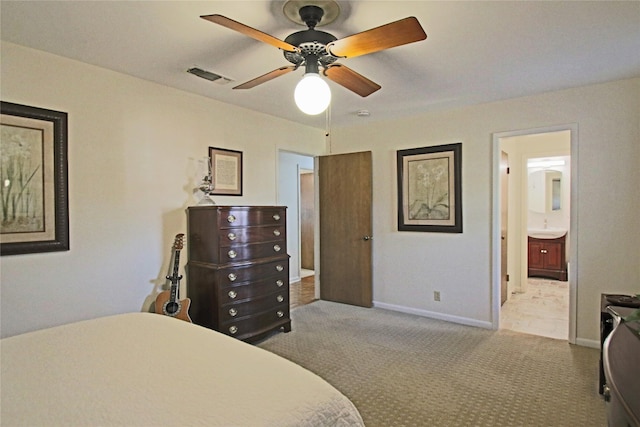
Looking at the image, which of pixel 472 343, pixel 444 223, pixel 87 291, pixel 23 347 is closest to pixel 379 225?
pixel 444 223

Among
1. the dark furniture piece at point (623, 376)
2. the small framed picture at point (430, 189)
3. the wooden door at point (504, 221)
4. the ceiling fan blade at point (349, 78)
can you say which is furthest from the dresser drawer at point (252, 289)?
the wooden door at point (504, 221)

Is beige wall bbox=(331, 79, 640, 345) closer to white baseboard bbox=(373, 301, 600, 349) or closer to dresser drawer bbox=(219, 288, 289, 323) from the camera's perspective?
white baseboard bbox=(373, 301, 600, 349)

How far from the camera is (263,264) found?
137 inches

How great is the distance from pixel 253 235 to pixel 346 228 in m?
1.74

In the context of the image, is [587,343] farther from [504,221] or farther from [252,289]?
[252,289]

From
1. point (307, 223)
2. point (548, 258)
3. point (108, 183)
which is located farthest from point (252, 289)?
point (548, 258)

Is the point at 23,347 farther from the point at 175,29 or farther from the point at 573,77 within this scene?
the point at 573,77

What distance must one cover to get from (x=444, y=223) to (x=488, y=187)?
0.61 m

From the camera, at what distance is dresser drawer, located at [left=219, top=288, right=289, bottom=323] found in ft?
10.3

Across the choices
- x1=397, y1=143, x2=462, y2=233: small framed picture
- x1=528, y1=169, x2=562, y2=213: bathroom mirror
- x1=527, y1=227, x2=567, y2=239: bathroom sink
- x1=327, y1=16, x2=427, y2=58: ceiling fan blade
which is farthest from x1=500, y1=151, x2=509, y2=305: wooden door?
x1=327, y1=16, x2=427, y2=58: ceiling fan blade

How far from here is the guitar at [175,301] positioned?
3064 millimetres

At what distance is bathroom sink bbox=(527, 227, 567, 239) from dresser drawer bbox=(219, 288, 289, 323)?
506 centimetres

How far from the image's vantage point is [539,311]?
4477mm

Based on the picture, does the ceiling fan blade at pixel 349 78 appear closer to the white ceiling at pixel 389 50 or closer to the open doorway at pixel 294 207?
the white ceiling at pixel 389 50
